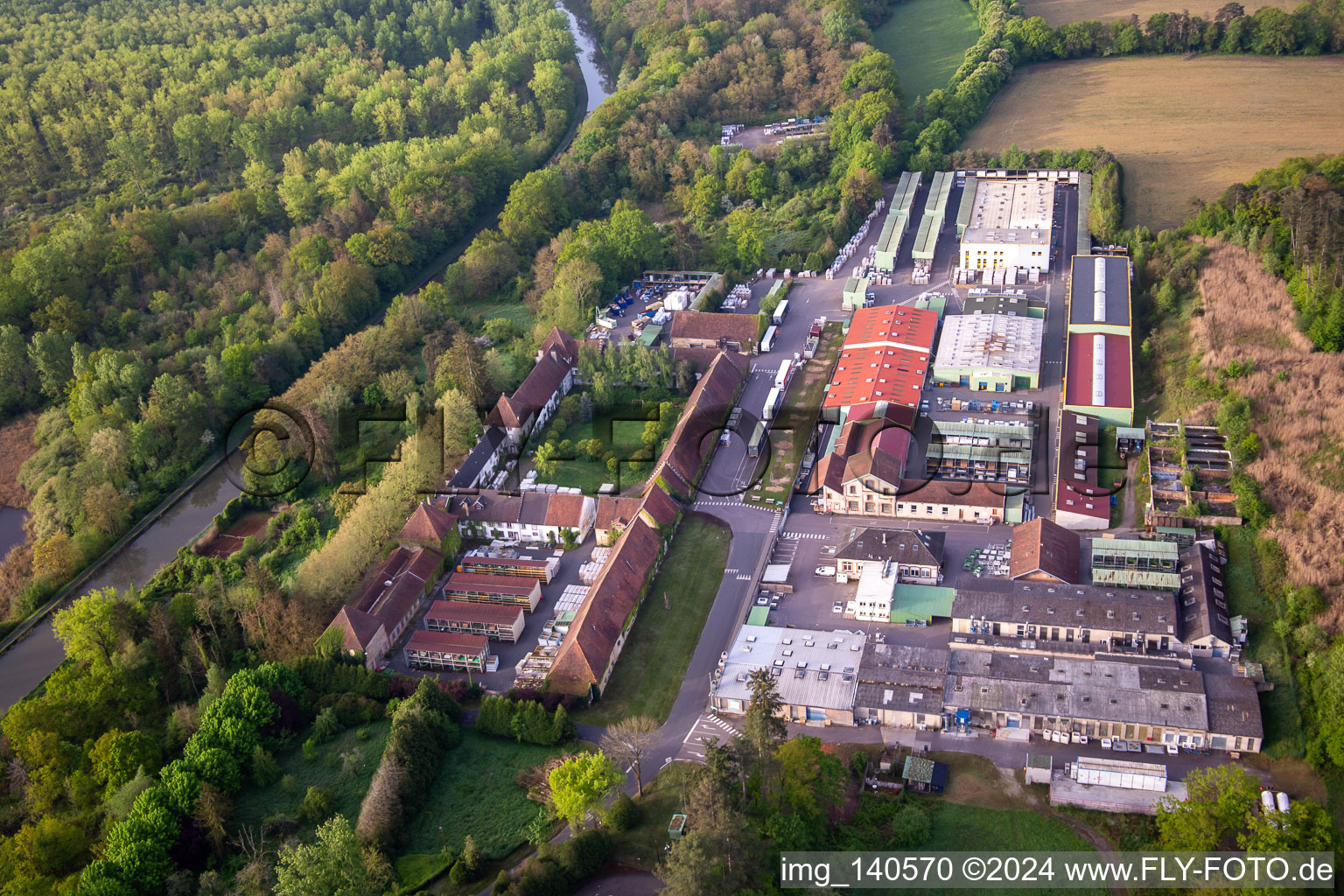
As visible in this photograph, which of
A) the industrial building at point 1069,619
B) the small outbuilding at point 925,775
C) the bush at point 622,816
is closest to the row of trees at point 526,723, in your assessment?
the bush at point 622,816

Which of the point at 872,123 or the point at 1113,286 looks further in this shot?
the point at 872,123

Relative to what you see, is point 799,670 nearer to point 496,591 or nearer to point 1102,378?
point 496,591

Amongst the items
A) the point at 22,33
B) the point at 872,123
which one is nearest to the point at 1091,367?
the point at 872,123

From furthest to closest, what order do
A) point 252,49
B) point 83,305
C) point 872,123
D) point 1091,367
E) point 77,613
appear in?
point 252,49 → point 872,123 → point 83,305 → point 1091,367 → point 77,613

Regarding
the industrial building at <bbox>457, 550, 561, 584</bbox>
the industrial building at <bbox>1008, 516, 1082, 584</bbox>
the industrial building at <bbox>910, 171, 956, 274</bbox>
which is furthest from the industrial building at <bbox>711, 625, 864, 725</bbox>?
the industrial building at <bbox>910, 171, 956, 274</bbox>

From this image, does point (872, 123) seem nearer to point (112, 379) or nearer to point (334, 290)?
point (334, 290)
